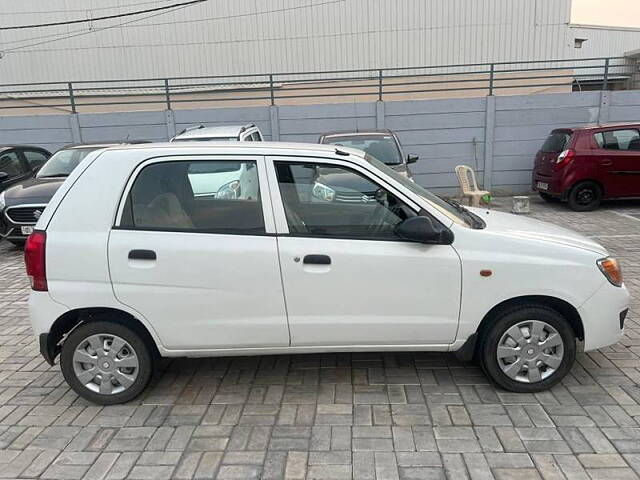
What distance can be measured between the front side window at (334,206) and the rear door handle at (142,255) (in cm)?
89

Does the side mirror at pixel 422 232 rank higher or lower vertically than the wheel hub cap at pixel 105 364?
higher

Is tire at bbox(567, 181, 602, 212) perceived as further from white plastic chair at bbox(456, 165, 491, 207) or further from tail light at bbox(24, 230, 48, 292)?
tail light at bbox(24, 230, 48, 292)

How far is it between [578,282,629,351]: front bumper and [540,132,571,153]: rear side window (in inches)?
283

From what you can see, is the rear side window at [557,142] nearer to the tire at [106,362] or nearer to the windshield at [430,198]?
the windshield at [430,198]

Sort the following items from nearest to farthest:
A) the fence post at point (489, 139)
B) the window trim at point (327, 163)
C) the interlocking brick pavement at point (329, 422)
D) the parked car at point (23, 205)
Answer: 1. the interlocking brick pavement at point (329, 422)
2. the window trim at point (327, 163)
3. the parked car at point (23, 205)
4. the fence post at point (489, 139)

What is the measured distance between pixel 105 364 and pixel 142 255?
831 mm

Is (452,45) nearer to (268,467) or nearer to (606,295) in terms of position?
(606,295)

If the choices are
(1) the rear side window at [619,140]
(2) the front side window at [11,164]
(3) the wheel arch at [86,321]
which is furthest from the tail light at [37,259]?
(1) the rear side window at [619,140]

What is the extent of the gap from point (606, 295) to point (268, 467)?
2385 mm

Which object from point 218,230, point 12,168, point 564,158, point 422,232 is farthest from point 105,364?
point 564,158

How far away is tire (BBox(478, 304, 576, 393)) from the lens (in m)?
3.16

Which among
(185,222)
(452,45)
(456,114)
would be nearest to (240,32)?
(452,45)

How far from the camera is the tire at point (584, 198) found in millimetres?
9430

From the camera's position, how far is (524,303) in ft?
10.4
